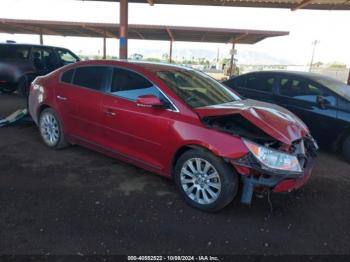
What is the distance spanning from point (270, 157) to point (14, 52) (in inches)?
380

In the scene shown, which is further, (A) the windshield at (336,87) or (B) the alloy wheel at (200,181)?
(A) the windshield at (336,87)

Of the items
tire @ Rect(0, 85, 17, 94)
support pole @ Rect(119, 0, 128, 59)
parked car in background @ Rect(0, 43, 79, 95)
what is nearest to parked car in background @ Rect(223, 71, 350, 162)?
support pole @ Rect(119, 0, 128, 59)

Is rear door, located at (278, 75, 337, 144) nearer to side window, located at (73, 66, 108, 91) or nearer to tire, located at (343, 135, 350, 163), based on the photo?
tire, located at (343, 135, 350, 163)

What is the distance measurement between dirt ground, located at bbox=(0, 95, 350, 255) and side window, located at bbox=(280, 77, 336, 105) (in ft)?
5.35

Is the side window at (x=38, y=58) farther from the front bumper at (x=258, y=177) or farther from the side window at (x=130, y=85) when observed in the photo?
the front bumper at (x=258, y=177)

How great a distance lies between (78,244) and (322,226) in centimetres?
254

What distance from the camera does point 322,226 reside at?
11.3 ft

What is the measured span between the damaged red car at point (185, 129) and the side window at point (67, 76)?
2cm

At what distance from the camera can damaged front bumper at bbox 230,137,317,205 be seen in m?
3.18

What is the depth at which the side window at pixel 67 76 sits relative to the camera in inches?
200

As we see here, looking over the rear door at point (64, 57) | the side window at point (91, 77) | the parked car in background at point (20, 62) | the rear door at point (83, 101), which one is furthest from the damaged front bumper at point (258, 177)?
the rear door at point (64, 57)

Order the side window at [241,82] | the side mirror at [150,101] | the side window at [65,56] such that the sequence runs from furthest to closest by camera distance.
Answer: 1. the side window at [65,56]
2. the side window at [241,82]
3. the side mirror at [150,101]

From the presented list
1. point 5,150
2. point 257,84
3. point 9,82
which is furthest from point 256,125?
point 9,82

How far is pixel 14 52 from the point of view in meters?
10.2
